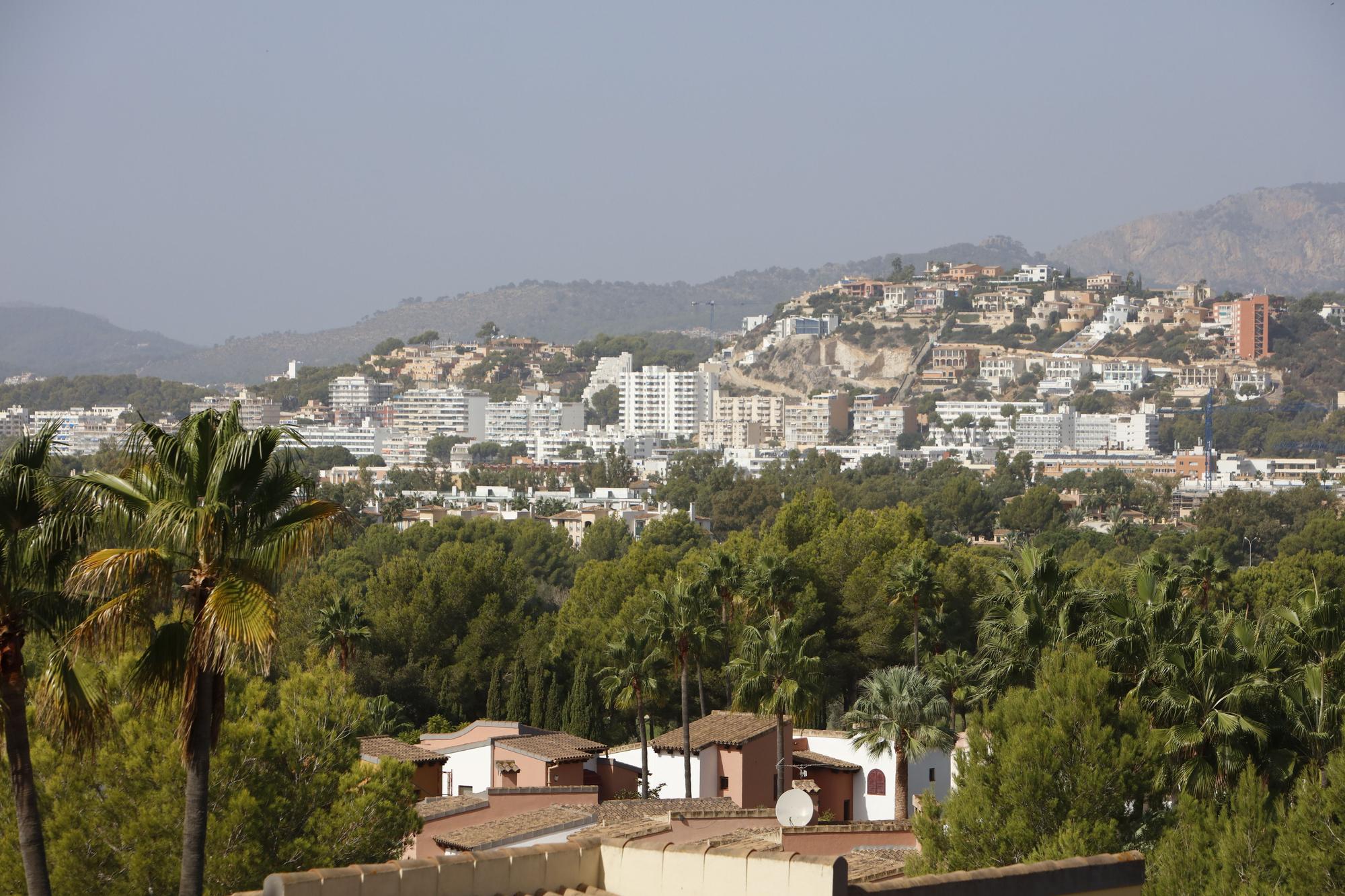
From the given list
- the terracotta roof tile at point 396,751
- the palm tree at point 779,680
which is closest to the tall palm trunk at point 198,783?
the terracotta roof tile at point 396,751

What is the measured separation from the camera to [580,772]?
2775 cm

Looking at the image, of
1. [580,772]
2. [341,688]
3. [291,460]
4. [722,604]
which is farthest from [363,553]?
[291,460]

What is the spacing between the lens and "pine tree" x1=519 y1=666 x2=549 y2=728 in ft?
120

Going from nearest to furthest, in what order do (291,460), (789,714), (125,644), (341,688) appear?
(125,644) < (291,460) < (341,688) < (789,714)

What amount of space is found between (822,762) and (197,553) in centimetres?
2029

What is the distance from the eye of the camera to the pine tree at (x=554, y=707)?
36625mm

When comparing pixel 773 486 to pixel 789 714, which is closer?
pixel 789 714

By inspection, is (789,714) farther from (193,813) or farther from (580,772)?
(193,813)

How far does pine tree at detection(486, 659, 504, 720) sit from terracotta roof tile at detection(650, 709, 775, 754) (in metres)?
8.23

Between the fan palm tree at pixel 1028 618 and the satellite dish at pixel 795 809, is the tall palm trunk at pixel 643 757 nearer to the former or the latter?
the fan palm tree at pixel 1028 618

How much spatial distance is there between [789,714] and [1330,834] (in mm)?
12847

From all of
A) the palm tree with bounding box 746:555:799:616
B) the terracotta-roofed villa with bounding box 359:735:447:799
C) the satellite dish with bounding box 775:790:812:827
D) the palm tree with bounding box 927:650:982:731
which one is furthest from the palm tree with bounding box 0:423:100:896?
the palm tree with bounding box 746:555:799:616

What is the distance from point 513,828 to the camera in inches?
727

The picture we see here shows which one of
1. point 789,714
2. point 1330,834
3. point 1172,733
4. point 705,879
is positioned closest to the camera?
point 705,879
